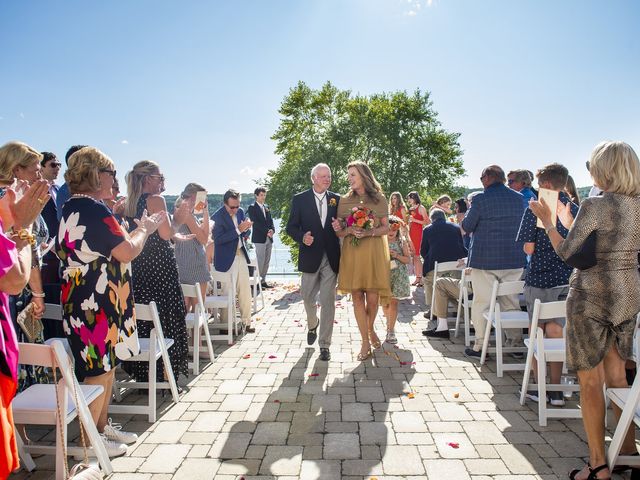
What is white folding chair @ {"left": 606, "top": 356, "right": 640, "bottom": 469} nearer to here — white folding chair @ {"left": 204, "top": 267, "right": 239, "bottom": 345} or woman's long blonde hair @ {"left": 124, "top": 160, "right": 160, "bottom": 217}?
woman's long blonde hair @ {"left": 124, "top": 160, "right": 160, "bottom": 217}

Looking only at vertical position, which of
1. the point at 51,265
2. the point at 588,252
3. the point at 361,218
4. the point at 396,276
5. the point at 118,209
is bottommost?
the point at 396,276

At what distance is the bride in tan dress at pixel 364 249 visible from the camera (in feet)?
17.8

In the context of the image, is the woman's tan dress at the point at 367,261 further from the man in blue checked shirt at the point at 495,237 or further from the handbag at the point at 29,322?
the handbag at the point at 29,322

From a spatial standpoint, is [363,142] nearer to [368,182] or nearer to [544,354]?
[368,182]

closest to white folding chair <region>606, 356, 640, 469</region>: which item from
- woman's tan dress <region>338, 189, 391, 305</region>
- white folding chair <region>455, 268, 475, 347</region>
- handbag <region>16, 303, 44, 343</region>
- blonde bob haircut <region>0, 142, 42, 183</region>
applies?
woman's tan dress <region>338, 189, 391, 305</region>

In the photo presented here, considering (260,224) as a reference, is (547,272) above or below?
below

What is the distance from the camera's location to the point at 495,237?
5.29 metres

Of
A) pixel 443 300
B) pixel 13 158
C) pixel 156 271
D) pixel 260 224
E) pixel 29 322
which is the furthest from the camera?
pixel 260 224

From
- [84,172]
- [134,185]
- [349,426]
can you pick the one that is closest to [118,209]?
[134,185]

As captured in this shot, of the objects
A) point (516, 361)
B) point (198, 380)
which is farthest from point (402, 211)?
point (198, 380)

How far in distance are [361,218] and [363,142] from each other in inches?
934

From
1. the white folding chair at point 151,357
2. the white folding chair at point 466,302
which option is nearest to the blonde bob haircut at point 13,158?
the white folding chair at point 151,357

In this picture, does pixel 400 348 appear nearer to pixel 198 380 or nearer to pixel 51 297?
pixel 198 380

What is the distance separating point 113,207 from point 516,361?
4792 millimetres
